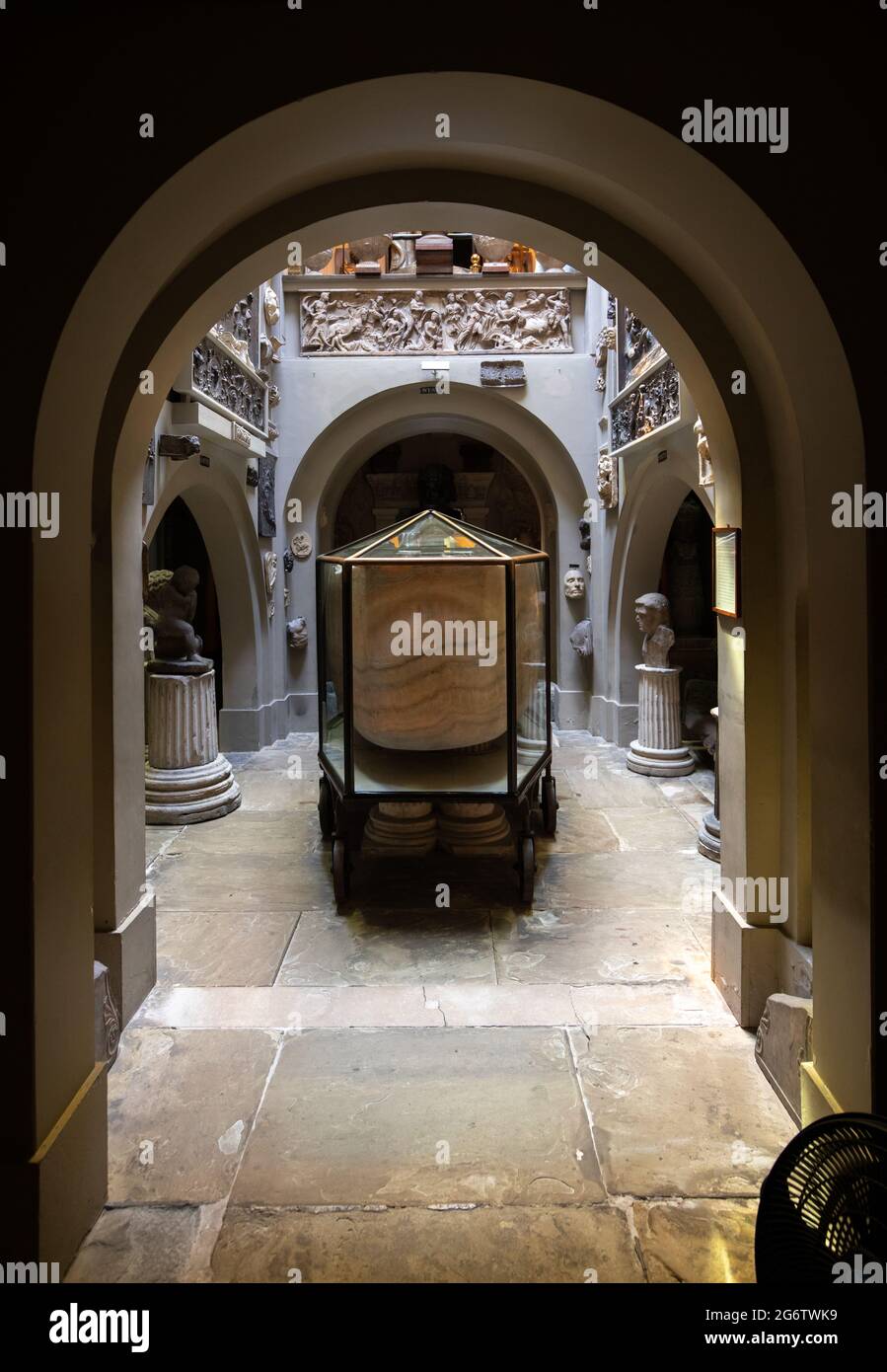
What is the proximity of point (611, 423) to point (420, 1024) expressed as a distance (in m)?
7.36

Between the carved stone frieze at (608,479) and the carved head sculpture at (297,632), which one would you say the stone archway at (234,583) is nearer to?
the carved head sculpture at (297,632)

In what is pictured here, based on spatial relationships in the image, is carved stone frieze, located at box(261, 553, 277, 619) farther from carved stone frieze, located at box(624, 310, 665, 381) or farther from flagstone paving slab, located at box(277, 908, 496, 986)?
flagstone paving slab, located at box(277, 908, 496, 986)

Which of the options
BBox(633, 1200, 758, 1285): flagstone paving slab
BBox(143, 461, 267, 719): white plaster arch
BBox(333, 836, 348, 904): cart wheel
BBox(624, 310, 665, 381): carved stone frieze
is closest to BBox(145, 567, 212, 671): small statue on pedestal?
BBox(143, 461, 267, 719): white plaster arch

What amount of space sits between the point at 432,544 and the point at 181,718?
3.06m

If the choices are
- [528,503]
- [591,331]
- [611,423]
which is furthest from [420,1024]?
[528,503]

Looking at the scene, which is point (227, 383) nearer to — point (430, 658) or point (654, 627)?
point (430, 658)

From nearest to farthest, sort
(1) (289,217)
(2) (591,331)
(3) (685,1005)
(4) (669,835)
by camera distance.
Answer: (1) (289,217) < (3) (685,1005) < (4) (669,835) < (2) (591,331)

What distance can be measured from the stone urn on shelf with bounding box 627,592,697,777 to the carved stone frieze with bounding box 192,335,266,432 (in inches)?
177

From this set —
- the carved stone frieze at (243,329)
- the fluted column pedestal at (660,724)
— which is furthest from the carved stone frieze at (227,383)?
the fluted column pedestal at (660,724)

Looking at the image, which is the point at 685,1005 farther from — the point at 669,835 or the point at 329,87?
the point at 329,87

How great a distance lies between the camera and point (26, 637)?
2.14 meters

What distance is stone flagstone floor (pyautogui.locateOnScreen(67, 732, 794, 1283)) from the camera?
95.6 inches

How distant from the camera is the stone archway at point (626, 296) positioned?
2.28 meters

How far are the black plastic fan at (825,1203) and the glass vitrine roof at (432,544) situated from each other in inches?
150
